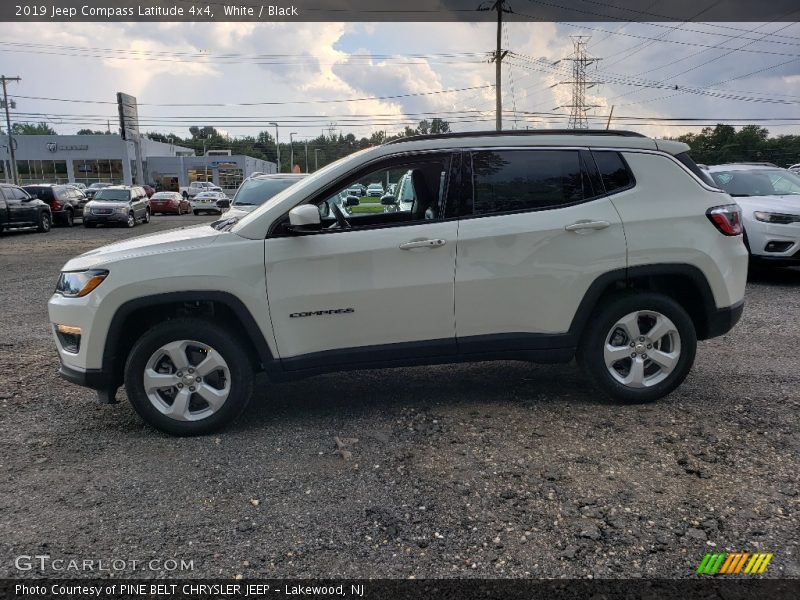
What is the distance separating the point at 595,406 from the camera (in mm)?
4371

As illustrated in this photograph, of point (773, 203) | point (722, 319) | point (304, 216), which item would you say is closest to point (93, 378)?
point (304, 216)

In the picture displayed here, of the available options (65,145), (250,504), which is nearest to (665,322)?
(250,504)

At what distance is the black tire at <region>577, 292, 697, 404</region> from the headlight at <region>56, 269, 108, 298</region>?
10.8ft

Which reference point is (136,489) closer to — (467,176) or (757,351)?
(467,176)

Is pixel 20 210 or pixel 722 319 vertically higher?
pixel 20 210

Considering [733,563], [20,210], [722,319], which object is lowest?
[733,563]

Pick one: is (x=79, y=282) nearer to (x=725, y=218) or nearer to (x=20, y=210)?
(x=725, y=218)

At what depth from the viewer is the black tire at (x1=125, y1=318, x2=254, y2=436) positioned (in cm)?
382

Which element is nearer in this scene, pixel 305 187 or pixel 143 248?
pixel 143 248

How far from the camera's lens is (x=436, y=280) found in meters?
3.97

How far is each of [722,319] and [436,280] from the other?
2.15 metres

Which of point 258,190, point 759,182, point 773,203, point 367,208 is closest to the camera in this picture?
point 367,208

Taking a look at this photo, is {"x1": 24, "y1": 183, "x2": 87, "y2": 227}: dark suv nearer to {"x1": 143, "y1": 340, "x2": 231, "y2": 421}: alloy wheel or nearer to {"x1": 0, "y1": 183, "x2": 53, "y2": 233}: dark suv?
{"x1": 0, "y1": 183, "x2": 53, "y2": 233}: dark suv

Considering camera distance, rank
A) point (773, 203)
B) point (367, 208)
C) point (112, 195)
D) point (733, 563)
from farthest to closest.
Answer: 1. point (112, 195)
2. point (773, 203)
3. point (367, 208)
4. point (733, 563)
